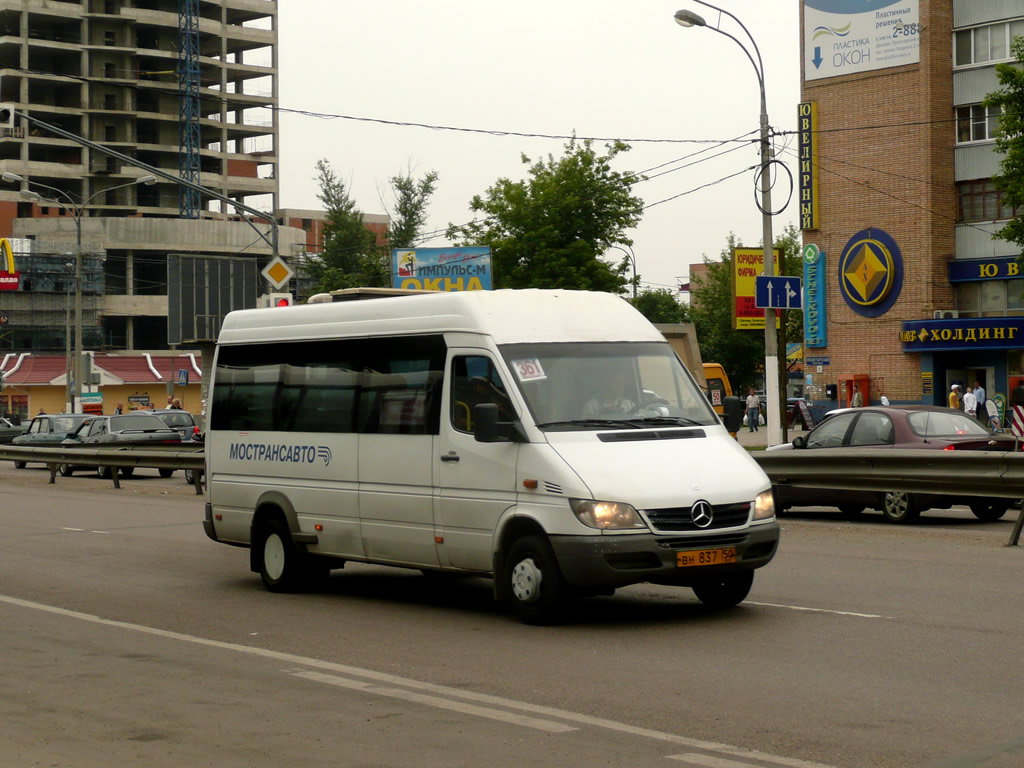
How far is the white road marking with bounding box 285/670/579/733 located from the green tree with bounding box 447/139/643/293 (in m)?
44.8

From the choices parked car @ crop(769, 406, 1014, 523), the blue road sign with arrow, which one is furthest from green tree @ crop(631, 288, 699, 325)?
parked car @ crop(769, 406, 1014, 523)

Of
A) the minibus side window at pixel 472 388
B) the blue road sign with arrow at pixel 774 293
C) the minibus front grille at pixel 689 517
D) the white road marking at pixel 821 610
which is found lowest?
the white road marking at pixel 821 610

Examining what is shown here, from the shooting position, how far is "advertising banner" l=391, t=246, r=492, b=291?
51469mm

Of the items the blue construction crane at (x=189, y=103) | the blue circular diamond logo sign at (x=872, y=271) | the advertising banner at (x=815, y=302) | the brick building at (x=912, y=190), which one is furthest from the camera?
the blue construction crane at (x=189, y=103)

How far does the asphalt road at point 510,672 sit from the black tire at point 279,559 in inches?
8.7

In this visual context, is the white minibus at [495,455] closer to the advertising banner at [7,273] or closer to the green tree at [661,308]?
the advertising banner at [7,273]

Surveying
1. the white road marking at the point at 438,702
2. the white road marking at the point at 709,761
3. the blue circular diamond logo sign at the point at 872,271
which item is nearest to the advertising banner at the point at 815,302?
the blue circular diamond logo sign at the point at 872,271

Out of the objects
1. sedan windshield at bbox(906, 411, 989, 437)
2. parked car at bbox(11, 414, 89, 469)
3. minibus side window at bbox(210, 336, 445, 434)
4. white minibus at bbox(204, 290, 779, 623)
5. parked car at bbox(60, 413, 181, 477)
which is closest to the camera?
white minibus at bbox(204, 290, 779, 623)

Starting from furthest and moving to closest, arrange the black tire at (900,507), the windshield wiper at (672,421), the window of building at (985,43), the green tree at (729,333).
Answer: the green tree at (729,333) < the window of building at (985,43) < the black tire at (900,507) < the windshield wiper at (672,421)

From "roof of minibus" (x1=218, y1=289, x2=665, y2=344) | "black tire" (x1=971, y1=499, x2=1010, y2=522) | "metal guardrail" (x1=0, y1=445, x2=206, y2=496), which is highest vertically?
"roof of minibus" (x1=218, y1=289, x2=665, y2=344)

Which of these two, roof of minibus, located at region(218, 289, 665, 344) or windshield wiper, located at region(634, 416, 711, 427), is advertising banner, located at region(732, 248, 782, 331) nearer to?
roof of minibus, located at region(218, 289, 665, 344)

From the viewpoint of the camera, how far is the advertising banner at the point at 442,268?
5147cm

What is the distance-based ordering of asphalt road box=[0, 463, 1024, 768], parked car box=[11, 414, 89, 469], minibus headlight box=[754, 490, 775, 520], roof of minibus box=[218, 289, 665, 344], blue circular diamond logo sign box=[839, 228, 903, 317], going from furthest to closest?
blue circular diamond logo sign box=[839, 228, 903, 317]
parked car box=[11, 414, 89, 469]
roof of minibus box=[218, 289, 665, 344]
minibus headlight box=[754, 490, 775, 520]
asphalt road box=[0, 463, 1024, 768]

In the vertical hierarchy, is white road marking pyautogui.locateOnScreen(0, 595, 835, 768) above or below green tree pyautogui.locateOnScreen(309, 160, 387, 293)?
below
